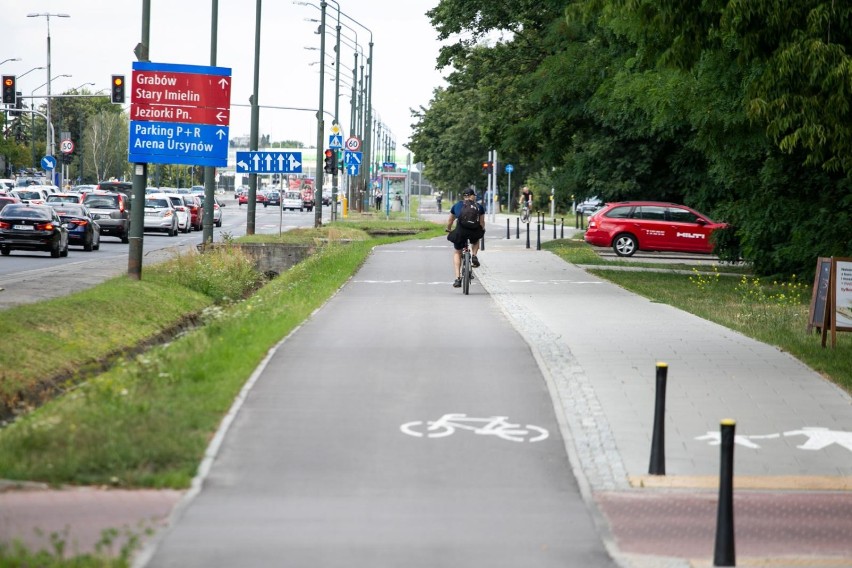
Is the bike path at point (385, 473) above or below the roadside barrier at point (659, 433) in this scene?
below

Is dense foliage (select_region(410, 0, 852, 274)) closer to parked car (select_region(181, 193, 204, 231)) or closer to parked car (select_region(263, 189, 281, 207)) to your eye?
parked car (select_region(181, 193, 204, 231))

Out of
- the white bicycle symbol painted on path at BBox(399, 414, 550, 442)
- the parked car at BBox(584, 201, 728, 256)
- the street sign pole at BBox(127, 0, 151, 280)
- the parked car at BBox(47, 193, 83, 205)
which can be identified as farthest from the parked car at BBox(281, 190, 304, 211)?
the white bicycle symbol painted on path at BBox(399, 414, 550, 442)

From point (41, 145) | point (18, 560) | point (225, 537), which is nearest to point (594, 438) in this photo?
point (225, 537)

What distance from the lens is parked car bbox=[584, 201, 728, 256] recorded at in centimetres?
4125

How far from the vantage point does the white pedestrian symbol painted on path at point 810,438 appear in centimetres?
1038

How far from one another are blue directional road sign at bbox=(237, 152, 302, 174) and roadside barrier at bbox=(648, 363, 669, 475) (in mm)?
31656

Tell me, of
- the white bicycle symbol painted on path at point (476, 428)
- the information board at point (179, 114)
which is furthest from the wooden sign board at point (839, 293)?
the information board at point (179, 114)

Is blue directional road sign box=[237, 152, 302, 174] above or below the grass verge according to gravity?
above

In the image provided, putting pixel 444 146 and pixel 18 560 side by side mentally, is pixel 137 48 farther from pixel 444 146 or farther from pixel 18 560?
pixel 444 146

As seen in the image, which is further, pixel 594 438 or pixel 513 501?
pixel 594 438

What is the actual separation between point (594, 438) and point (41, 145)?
14219 centimetres

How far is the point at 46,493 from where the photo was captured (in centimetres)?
811

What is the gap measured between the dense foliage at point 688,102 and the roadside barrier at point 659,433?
5946 mm

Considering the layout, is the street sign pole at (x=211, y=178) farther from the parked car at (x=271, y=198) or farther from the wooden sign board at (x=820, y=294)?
the parked car at (x=271, y=198)
